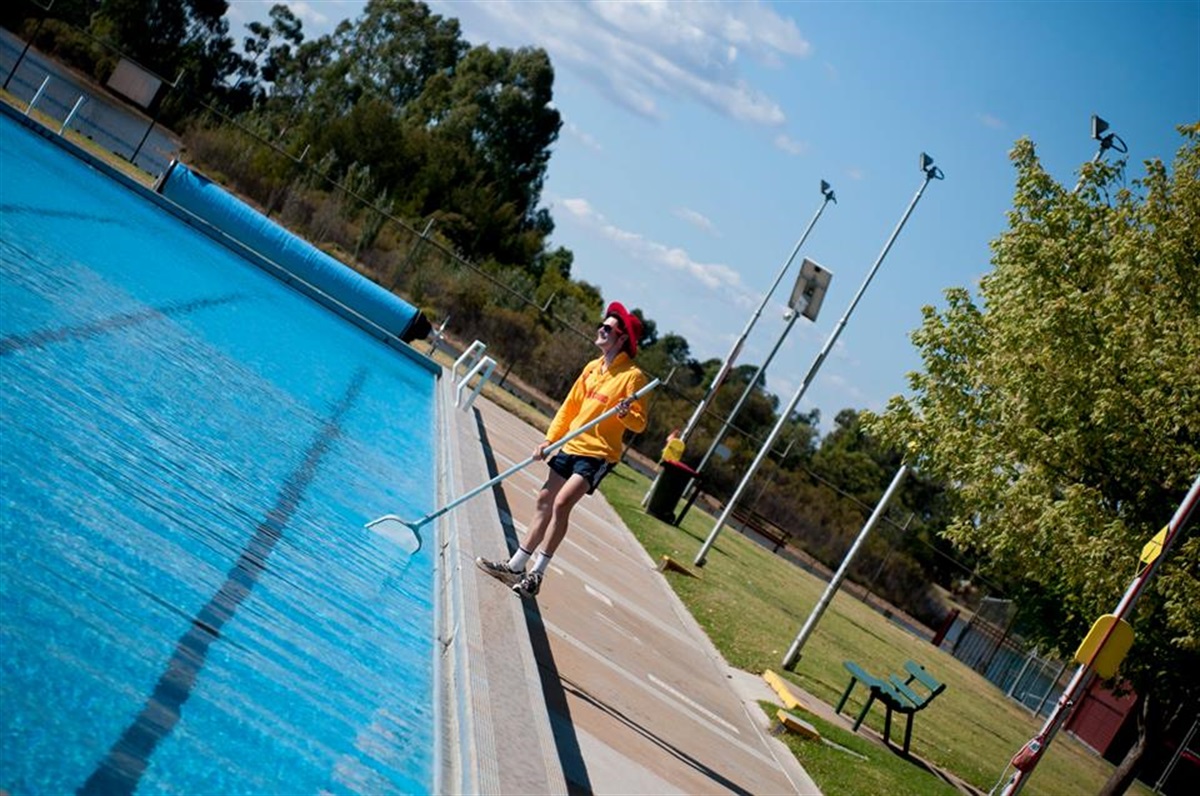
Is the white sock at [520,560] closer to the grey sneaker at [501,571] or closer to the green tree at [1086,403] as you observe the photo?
the grey sneaker at [501,571]

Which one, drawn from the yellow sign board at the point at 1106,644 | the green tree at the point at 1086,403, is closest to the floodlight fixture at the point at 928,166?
the green tree at the point at 1086,403

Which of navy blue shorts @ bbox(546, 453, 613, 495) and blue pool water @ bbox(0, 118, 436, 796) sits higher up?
navy blue shorts @ bbox(546, 453, 613, 495)

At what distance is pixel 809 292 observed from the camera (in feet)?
77.7

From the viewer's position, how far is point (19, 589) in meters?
4.86

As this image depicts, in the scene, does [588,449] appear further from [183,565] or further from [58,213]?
[58,213]

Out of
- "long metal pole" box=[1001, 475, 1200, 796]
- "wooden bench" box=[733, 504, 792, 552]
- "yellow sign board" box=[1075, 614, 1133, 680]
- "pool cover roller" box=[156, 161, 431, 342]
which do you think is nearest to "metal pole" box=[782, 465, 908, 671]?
"long metal pole" box=[1001, 475, 1200, 796]

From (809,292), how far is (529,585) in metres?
15.5

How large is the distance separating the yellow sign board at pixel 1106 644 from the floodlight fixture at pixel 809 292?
16052 mm

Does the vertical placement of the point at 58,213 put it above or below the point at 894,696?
below

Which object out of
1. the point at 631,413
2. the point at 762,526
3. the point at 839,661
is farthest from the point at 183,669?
the point at 762,526

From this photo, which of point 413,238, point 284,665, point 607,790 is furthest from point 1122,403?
point 413,238

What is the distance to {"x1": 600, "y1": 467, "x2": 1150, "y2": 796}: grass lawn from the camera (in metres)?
11.8

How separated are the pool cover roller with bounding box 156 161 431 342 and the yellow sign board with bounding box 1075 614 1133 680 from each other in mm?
17589

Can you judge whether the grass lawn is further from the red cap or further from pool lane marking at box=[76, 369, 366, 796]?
pool lane marking at box=[76, 369, 366, 796]
